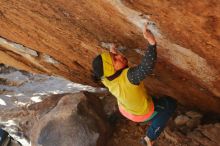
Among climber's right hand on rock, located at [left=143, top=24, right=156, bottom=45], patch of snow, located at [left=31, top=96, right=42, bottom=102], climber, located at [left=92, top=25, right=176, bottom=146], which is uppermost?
climber's right hand on rock, located at [left=143, top=24, right=156, bottom=45]

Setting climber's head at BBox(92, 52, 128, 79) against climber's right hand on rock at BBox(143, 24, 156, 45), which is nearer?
climber's right hand on rock at BBox(143, 24, 156, 45)

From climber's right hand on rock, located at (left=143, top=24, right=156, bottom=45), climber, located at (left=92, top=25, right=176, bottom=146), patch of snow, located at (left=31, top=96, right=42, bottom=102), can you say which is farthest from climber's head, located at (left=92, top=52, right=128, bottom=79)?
patch of snow, located at (left=31, top=96, right=42, bottom=102)

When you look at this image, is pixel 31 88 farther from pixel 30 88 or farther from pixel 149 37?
pixel 149 37

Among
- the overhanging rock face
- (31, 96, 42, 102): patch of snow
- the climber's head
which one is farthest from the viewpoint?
(31, 96, 42, 102): patch of snow

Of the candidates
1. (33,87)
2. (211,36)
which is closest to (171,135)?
(211,36)

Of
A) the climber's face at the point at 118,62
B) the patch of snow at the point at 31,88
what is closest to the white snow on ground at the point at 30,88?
the patch of snow at the point at 31,88

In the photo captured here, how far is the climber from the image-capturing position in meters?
4.08

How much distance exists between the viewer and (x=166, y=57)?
4.86 m

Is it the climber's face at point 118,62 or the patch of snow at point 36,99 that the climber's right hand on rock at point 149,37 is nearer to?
the climber's face at point 118,62

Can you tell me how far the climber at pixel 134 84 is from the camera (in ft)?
13.4

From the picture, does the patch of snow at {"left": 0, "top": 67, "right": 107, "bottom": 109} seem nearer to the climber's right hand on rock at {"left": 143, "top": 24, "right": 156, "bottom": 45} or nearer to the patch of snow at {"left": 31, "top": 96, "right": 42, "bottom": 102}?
the patch of snow at {"left": 31, "top": 96, "right": 42, "bottom": 102}

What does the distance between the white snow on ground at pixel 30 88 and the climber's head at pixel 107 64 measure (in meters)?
2.85

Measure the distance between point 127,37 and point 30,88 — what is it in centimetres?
402

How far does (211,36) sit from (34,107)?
4.25m
